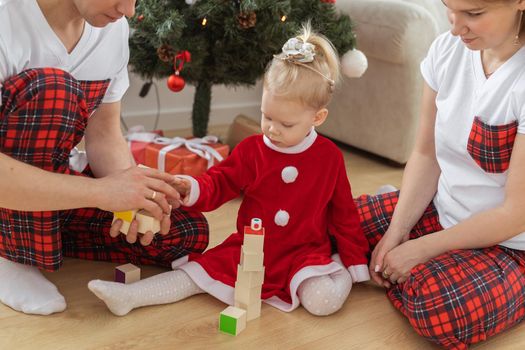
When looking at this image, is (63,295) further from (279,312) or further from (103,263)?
(279,312)

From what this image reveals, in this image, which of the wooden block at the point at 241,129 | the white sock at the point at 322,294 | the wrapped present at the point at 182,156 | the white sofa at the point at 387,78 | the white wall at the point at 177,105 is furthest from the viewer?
the white wall at the point at 177,105

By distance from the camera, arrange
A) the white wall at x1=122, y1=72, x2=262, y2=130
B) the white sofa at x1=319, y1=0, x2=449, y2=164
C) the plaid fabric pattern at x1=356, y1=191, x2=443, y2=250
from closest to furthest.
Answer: the plaid fabric pattern at x1=356, y1=191, x2=443, y2=250 → the white sofa at x1=319, y1=0, x2=449, y2=164 → the white wall at x1=122, y1=72, x2=262, y2=130

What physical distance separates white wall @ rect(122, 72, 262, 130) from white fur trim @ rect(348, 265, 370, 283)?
1425 millimetres

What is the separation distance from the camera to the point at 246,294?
1.47 metres

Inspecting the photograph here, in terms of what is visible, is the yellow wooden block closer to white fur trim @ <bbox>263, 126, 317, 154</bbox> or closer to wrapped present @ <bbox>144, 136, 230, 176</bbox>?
white fur trim @ <bbox>263, 126, 317, 154</bbox>

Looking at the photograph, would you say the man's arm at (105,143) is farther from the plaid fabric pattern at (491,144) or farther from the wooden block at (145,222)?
the plaid fabric pattern at (491,144)

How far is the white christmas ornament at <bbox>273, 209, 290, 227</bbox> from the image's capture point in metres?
1.57

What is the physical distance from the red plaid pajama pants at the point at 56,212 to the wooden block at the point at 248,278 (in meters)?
0.23

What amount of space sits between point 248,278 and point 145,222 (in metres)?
0.24

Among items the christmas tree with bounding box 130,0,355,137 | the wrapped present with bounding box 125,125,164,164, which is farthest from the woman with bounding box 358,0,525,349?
the wrapped present with bounding box 125,125,164,164

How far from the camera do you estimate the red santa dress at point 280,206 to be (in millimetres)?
1564

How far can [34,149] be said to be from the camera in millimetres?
1376

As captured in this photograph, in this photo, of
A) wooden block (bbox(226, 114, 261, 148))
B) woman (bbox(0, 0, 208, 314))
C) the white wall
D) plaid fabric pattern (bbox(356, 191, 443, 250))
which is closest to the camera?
woman (bbox(0, 0, 208, 314))

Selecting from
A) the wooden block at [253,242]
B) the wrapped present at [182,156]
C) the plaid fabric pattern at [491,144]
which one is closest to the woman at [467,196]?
the plaid fabric pattern at [491,144]
